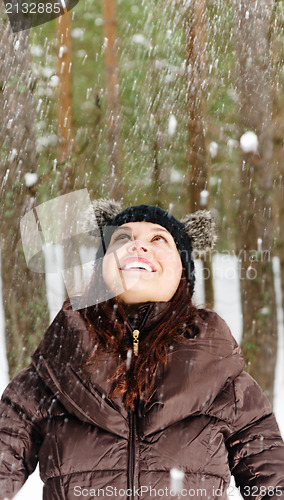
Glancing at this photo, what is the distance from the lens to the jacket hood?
1.77 m

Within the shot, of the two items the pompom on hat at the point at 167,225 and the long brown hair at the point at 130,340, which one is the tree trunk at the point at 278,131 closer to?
the pompom on hat at the point at 167,225

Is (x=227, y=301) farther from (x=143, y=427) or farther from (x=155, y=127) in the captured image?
(x=143, y=427)

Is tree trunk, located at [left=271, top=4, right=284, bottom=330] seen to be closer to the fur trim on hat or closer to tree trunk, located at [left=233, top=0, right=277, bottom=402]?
tree trunk, located at [left=233, top=0, right=277, bottom=402]

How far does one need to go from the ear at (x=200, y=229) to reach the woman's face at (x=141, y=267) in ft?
0.87

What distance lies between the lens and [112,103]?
5219mm

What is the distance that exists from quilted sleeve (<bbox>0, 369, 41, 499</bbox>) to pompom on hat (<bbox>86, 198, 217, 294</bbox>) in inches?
27.9

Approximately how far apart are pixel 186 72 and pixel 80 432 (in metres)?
4.26

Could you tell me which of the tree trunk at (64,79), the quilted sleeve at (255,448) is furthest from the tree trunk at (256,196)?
→ the quilted sleeve at (255,448)

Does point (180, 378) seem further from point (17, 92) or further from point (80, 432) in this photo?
point (17, 92)

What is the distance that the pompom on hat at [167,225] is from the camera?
2.26 meters

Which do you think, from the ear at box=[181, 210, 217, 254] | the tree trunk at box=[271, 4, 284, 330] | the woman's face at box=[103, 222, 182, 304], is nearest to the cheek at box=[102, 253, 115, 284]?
the woman's face at box=[103, 222, 182, 304]

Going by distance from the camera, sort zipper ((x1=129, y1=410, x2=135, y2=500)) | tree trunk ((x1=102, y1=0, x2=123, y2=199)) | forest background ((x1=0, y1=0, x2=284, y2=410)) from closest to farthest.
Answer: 1. zipper ((x1=129, y1=410, x2=135, y2=500))
2. forest background ((x1=0, y1=0, x2=284, y2=410))
3. tree trunk ((x1=102, y1=0, x2=123, y2=199))

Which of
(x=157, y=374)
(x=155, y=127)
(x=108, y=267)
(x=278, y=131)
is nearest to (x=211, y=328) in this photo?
(x=157, y=374)

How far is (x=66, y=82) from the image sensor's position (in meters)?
5.28
